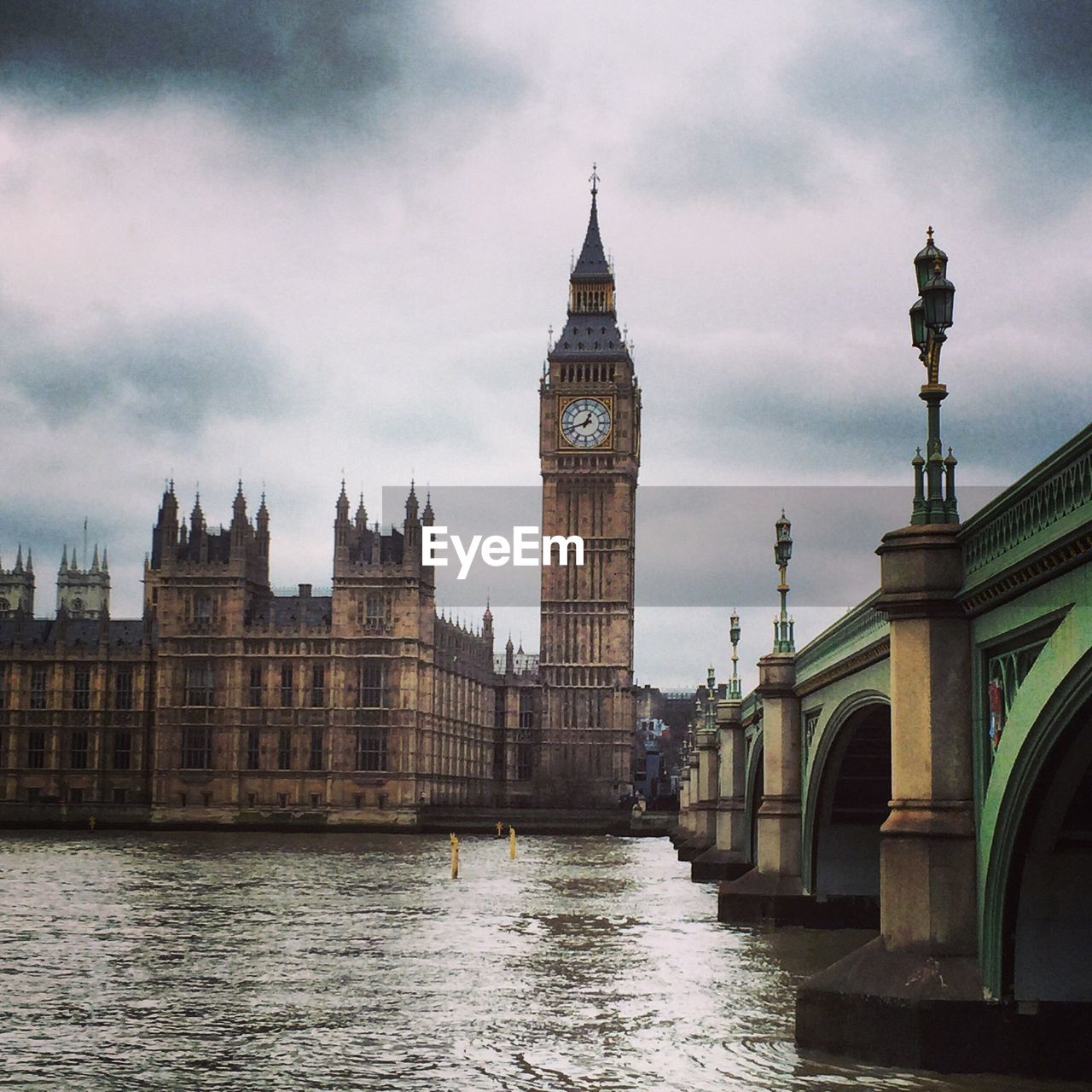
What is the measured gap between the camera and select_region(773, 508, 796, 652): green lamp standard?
114ft

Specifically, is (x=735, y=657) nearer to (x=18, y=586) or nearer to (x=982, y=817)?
(x=982, y=817)

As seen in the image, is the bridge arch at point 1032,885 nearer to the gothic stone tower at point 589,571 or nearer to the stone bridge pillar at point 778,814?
the stone bridge pillar at point 778,814

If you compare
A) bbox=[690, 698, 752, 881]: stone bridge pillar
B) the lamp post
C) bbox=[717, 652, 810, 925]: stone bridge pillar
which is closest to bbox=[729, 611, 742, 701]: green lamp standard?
bbox=[690, 698, 752, 881]: stone bridge pillar

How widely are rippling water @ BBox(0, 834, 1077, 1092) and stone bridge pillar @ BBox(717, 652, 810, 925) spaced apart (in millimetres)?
847

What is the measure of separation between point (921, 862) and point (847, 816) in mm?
17216

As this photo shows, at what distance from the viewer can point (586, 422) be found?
14988 centimetres

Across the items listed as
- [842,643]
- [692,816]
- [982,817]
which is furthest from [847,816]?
[692,816]

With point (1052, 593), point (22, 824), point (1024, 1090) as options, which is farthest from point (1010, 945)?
point (22, 824)

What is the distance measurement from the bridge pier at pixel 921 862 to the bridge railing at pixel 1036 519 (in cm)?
66

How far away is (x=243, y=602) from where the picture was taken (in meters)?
117

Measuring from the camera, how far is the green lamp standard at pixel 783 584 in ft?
114

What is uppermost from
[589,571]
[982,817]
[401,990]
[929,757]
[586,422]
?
[586,422]

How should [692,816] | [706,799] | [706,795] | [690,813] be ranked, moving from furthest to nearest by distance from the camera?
[690,813]
[692,816]
[706,799]
[706,795]

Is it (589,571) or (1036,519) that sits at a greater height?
(589,571)
